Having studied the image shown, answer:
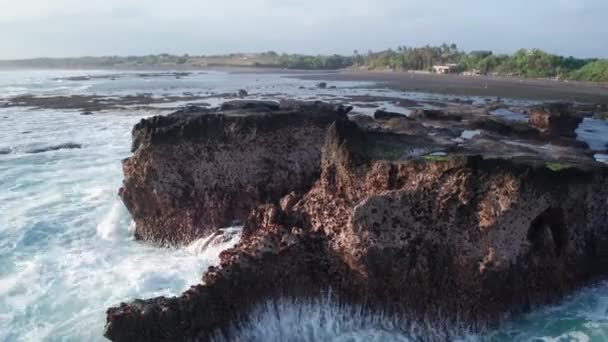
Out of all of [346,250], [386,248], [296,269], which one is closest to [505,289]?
[386,248]

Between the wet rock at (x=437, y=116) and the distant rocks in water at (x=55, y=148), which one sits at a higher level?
the wet rock at (x=437, y=116)

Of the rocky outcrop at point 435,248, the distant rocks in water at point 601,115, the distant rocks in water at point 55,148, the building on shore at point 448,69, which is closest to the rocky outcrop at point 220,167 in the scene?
the rocky outcrop at point 435,248

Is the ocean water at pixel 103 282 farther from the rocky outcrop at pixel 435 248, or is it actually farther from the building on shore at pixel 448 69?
the building on shore at pixel 448 69

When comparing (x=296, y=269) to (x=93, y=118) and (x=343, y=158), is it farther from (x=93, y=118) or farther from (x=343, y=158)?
(x=93, y=118)

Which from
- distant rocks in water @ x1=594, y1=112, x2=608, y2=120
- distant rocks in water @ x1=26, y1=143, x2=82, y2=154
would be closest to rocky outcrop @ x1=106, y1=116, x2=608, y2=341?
distant rocks in water @ x1=26, y1=143, x2=82, y2=154

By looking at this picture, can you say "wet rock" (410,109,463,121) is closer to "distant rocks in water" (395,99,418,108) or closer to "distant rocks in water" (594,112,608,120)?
"distant rocks in water" (395,99,418,108)

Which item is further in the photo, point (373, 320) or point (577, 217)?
point (577, 217)
